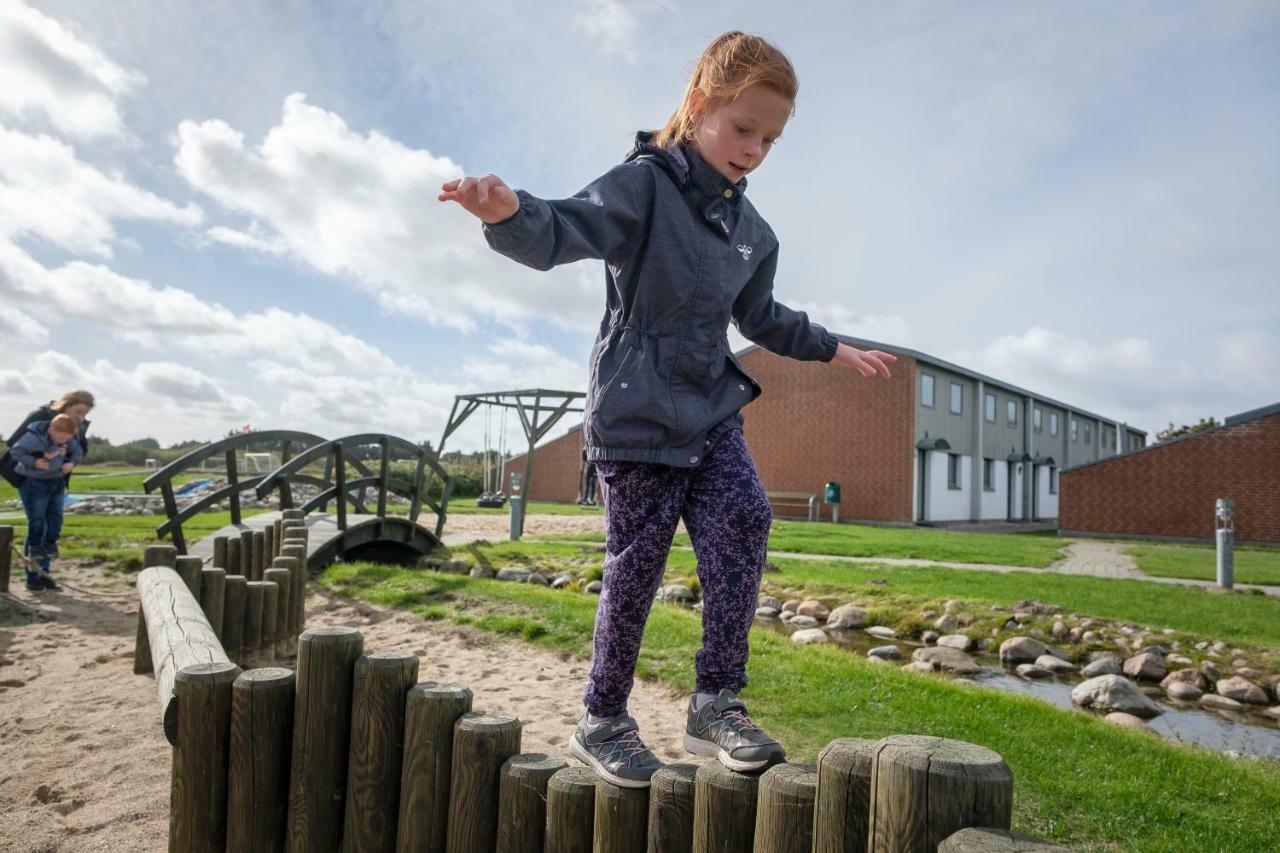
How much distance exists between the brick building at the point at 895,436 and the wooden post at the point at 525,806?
885 inches

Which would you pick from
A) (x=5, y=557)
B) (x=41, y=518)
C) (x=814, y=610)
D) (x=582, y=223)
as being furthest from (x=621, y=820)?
(x=41, y=518)

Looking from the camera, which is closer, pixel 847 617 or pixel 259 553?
pixel 259 553

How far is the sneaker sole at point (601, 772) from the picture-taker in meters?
1.94

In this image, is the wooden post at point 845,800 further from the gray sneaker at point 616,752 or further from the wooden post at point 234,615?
the wooden post at point 234,615

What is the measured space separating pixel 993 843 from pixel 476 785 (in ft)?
4.23

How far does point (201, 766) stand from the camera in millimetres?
2312

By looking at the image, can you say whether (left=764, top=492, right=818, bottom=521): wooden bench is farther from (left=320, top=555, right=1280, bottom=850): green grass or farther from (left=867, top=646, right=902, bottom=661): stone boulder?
(left=320, top=555, right=1280, bottom=850): green grass

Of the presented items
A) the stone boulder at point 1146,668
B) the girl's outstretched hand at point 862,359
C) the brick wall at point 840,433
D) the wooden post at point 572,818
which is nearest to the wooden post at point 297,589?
the wooden post at point 572,818

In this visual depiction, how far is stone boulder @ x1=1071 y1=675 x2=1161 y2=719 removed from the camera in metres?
5.55

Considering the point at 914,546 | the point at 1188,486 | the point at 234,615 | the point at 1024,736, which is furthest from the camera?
the point at 1188,486

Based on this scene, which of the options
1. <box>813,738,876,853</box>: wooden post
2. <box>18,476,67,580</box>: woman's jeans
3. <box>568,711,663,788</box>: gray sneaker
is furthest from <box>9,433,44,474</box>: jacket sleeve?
<box>813,738,876,853</box>: wooden post

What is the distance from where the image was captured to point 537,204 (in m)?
1.92

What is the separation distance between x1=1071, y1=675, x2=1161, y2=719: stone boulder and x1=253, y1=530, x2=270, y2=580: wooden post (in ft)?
21.0

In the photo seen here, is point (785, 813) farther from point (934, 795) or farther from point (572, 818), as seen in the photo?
point (572, 818)
